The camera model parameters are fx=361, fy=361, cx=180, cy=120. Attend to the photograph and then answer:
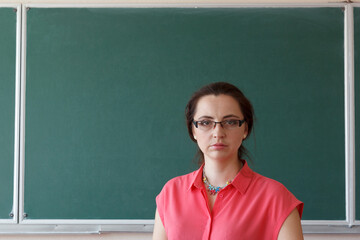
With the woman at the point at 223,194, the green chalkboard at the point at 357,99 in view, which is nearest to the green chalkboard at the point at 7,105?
the woman at the point at 223,194

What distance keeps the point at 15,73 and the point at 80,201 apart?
0.89 metres

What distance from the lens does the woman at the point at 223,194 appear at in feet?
3.76

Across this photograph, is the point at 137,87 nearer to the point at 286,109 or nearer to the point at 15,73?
the point at 15,73

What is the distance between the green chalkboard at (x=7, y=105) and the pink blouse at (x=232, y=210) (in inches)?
52.8

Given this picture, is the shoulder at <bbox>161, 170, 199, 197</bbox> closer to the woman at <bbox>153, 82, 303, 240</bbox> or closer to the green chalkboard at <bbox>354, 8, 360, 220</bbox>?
the woman at <bbox>153, 82, 303, 240</bbox>

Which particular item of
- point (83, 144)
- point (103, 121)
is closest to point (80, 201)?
point (83, 144)

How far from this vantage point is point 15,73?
7.36 ft

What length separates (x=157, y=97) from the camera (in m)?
2.25

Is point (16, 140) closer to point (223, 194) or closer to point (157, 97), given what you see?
point (157, 97)

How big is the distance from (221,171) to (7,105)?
1.57 metres

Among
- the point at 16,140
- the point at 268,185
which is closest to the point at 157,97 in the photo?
the point at 16,140

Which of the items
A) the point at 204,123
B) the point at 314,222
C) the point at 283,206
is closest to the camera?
the point at 283,206

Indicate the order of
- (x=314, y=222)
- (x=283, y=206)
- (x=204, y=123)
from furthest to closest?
(x=314, y=222) → (x=204, y=123) → (x=283, y=206)

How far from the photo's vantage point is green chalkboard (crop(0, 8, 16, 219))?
222 cm
